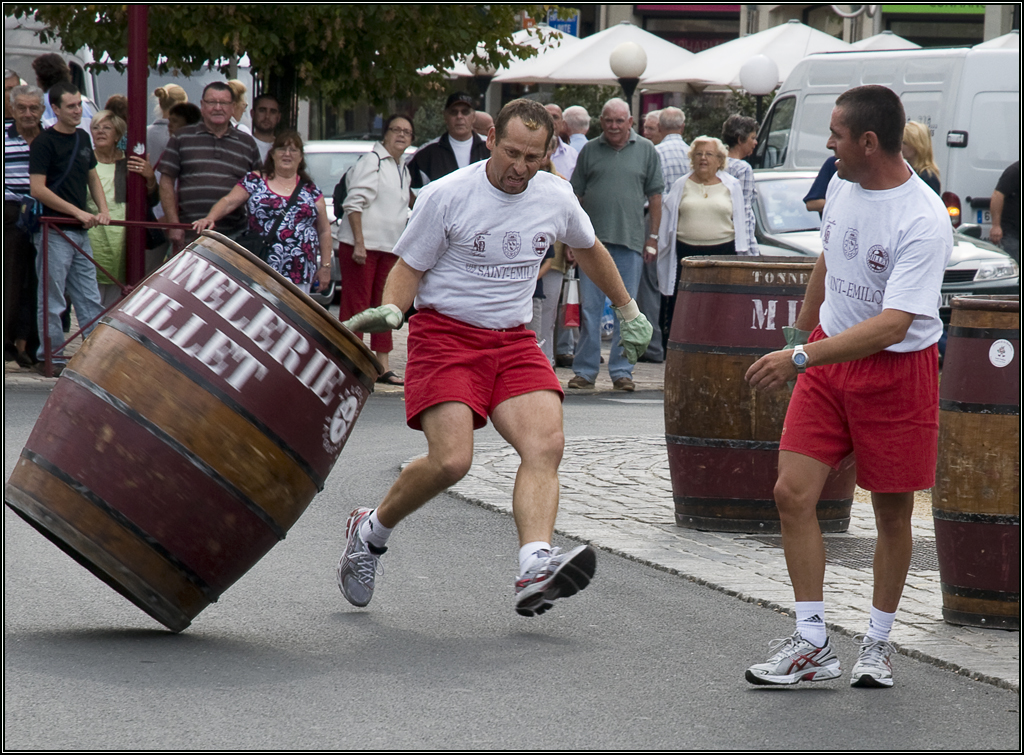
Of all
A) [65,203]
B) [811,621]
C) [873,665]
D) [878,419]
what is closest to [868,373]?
[878,419]

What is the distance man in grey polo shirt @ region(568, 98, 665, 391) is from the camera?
11875mm

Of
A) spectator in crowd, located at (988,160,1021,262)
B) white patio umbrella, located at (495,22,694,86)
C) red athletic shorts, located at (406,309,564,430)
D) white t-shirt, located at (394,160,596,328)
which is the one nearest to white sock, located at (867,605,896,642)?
red athletic shorts, located at (406,309,564,430)

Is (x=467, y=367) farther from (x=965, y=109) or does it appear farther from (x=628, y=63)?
(x=628, y=63)

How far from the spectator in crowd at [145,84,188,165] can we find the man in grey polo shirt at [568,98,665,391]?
132 inches

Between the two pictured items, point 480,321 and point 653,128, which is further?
point 653,128

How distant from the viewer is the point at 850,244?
15.4 ft

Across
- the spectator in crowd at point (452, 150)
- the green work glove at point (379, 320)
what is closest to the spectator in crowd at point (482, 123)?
the spectator in crowd at point (452, 150)

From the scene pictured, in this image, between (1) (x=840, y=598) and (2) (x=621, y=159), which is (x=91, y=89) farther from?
(1) (x=840, y=598)

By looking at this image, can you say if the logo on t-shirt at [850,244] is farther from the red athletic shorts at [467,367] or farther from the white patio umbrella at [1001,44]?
the white patio umbrella at [1001,44]

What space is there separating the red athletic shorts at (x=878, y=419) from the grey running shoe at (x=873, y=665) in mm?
457

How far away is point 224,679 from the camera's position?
4.62 m

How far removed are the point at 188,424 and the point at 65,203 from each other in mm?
6797

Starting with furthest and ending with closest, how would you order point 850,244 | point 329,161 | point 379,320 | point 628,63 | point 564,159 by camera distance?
point 628,63, point 329,161, point 564,159, point 379,320, point 850,244

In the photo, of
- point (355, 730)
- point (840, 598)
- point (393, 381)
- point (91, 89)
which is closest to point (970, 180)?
point (393, 381)
